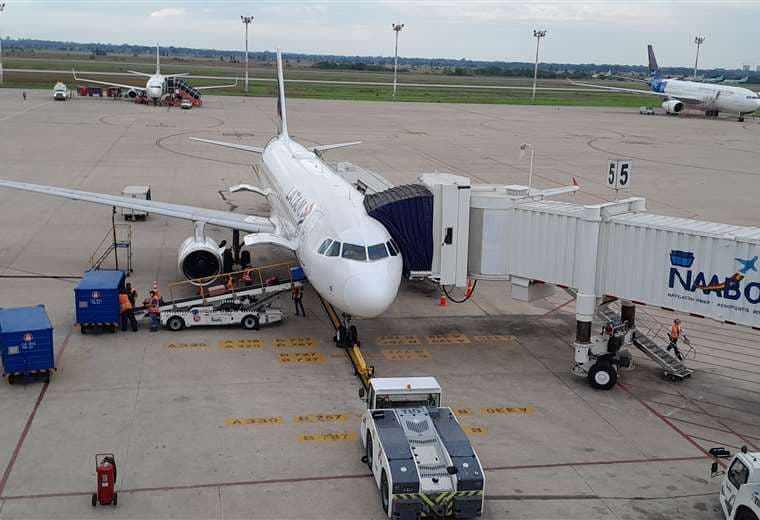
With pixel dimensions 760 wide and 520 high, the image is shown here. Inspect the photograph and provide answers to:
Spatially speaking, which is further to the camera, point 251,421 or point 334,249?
point 334,249

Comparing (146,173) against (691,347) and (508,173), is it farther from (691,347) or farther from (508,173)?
(691,347)

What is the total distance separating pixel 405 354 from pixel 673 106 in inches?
4009

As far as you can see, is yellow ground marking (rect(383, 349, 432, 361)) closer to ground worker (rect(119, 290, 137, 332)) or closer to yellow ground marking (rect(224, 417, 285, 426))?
yellow ground marking (rect(224, 417, 285, 426))

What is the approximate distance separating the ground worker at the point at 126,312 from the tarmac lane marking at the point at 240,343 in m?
2.99

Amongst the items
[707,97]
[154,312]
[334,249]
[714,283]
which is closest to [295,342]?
[334,249]

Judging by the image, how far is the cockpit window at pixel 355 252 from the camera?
23.3 meters

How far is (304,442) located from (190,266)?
13974 mm

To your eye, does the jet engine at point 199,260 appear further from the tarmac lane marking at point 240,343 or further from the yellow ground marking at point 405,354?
the yellow ground marking at point 405,354

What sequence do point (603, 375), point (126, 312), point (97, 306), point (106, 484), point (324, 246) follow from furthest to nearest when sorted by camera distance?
point (126, 312), point (97, 306), point (324, 246), point (603, 375), point (106, 484)

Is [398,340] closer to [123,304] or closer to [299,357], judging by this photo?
[299,357]

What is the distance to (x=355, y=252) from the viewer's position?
76.9 feet

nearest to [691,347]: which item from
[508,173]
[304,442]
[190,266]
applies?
[304,442]

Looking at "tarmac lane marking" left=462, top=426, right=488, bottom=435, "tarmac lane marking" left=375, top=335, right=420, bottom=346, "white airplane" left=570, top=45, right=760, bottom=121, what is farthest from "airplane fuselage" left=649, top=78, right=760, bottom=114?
"tarmac lane marking" left=462, top=426, right=488, bottom=435

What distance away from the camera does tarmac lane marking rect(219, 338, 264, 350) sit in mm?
25250
